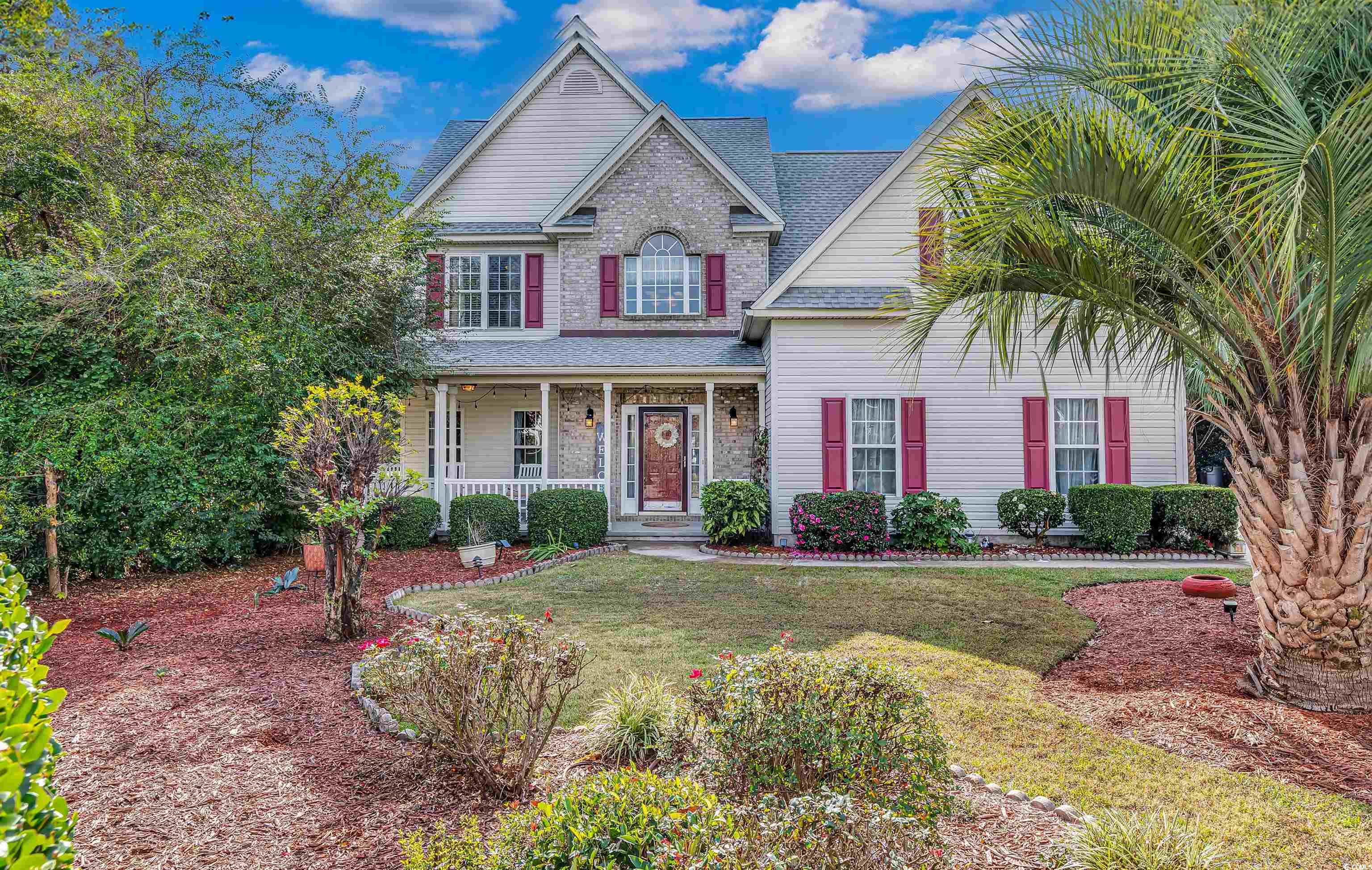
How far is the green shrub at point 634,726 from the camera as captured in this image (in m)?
3.56

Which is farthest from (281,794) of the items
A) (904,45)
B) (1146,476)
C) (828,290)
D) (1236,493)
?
(904,45)

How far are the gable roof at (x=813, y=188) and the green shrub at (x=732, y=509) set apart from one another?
4.88 m

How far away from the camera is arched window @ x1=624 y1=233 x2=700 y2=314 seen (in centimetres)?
1420

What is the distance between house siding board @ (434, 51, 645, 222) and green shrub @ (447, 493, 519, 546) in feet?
21.6

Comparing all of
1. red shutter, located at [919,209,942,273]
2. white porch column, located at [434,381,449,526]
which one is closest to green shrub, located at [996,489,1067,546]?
red shutter, located at [919,209,942,273]

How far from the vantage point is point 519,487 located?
Answer: 42.2ft

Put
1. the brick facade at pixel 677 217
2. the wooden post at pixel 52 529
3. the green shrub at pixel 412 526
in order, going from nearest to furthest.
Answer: the wooden post at pixel 52 529 → the green shrub at pixel 412 526 → the brick facade at pixel 677 217

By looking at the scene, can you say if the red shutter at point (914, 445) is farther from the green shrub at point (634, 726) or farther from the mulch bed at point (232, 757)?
the green shrub at point (634, 726)

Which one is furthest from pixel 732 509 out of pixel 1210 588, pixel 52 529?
pixel 52 529

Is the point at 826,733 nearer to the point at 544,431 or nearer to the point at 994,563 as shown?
the point at 994,563

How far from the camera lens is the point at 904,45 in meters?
28.6

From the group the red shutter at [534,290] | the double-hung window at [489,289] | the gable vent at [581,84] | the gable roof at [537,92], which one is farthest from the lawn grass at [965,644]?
the gable vent at [581,84]

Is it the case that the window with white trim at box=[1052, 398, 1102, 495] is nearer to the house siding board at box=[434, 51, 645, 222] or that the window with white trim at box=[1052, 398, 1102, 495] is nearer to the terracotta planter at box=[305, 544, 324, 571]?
the house siding board at box=[434, 51, 645, 222]

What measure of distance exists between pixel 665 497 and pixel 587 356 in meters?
3.41
